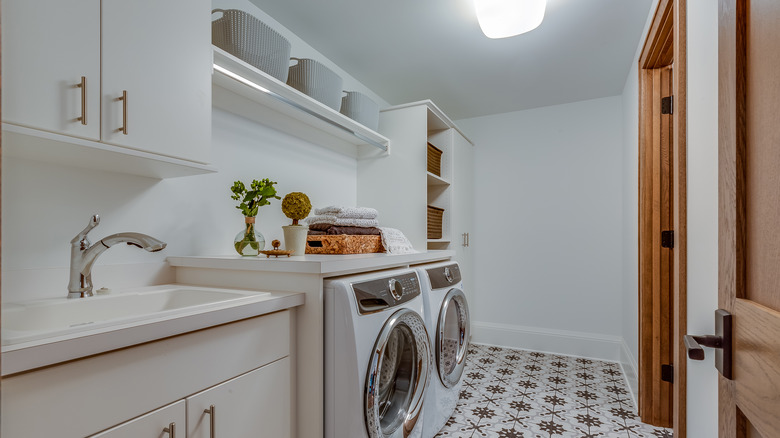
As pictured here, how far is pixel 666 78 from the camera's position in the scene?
210 cm

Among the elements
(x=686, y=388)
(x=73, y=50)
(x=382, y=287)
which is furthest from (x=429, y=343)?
(x=73, y=50)

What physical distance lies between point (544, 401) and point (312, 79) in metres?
2.25

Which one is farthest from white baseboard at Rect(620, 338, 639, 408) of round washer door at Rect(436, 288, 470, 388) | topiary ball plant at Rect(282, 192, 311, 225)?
topiary ball plant at Rect(282, 192, 311, 225)

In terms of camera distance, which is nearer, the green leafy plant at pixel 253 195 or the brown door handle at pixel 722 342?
the brown door handle at pixel 722 342

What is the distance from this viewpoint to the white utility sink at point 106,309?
85cm

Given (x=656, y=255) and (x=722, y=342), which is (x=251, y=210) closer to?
(x=722, y=342)

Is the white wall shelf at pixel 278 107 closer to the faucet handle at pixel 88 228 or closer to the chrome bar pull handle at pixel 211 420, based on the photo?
the faucet handle at pixel 88 228

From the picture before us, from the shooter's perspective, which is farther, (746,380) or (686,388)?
(686,388)

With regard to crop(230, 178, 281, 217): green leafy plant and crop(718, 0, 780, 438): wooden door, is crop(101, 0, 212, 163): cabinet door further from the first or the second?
crop(718, 0, 780, 438): wooden door

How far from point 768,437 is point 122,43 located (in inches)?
63.3

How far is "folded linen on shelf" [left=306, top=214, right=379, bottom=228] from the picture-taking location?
6.60 feet

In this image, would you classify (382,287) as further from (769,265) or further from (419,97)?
(419,97)

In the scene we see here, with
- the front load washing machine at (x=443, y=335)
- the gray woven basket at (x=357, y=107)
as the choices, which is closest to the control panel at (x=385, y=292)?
the front load washing machine at (x=443, y=335)

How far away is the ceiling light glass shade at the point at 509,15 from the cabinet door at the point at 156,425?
177cm
